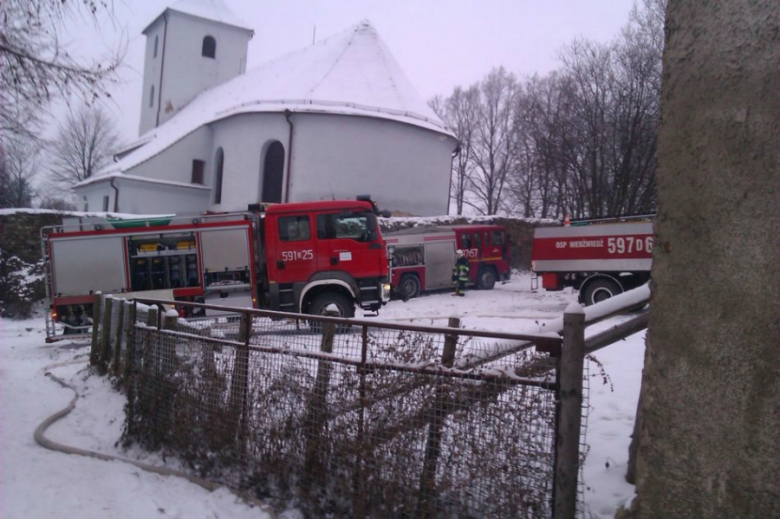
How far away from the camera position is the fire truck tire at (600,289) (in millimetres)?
16156

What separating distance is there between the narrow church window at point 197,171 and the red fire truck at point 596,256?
66.2ft

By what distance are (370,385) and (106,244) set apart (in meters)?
11.2

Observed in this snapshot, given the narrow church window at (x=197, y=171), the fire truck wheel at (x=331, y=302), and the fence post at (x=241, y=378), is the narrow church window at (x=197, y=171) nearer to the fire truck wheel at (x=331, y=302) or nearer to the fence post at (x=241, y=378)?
the fire truck wheel at (x=331, y=302)

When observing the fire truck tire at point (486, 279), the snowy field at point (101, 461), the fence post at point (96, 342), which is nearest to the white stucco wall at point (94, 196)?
the fire truck tire at point (486, 279)

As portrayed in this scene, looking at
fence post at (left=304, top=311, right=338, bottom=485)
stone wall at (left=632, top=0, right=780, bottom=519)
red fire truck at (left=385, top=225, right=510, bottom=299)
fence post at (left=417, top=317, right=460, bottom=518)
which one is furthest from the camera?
red fire truck at (left=385, top=225, right=510, bottom=299)

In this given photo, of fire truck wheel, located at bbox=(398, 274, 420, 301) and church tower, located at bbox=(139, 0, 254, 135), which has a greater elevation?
church tower, located at bbox=(139, 0, 254, 135)

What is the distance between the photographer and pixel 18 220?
728 inches

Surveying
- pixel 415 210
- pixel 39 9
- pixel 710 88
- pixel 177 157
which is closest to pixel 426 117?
pixel 415 210

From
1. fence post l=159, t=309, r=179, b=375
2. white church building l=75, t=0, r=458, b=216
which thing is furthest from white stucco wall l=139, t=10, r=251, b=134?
fence post l=159, t=309, r=179, b=375

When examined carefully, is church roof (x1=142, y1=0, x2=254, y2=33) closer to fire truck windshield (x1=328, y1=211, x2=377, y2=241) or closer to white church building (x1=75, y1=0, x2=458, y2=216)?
white church building (x1=75, y1=0, x2=458, y2=216)

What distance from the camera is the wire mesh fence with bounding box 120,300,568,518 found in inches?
133

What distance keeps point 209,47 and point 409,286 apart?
25688mm

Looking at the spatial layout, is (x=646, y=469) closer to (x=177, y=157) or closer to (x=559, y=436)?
(x=559, y=436)

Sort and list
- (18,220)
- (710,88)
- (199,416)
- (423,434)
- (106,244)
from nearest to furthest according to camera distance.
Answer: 1. (710,88)
2. (423,434)
3. (199,416)
4. (106,244)
5. (18,220)
